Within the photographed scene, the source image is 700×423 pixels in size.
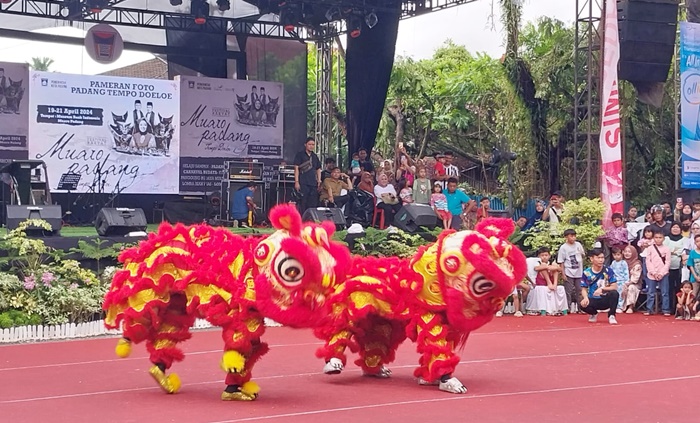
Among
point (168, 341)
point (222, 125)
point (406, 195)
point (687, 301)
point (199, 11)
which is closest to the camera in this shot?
point (168, 341)

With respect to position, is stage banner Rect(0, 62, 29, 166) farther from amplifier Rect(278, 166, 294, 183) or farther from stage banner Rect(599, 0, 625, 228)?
stage banner Rect(599, 0, 625, 228)

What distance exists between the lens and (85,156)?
67.5 feet

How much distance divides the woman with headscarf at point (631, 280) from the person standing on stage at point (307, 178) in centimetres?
612

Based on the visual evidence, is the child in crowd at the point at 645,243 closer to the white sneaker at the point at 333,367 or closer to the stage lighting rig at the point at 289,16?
the white sneaker at the point at 333,367

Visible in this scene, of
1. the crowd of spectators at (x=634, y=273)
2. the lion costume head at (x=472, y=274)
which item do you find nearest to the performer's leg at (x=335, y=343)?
the lion costume head at (x=472, y=274)

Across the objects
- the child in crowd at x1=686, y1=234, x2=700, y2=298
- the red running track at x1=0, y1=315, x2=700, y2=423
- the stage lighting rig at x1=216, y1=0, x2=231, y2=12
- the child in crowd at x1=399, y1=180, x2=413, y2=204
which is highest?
the stage lighting rig at x1=216, y1=0, x2=231, y2=12

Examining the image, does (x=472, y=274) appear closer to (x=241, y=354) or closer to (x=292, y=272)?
(x=292, y=272)

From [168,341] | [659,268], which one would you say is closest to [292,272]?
[168,341]

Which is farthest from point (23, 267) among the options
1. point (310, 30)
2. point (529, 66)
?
point (529, 66)

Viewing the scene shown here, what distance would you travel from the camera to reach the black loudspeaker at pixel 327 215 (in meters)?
17.5

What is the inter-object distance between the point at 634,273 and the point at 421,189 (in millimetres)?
4230

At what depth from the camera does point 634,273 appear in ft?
52.3

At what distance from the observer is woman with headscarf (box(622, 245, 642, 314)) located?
15961 millimetres

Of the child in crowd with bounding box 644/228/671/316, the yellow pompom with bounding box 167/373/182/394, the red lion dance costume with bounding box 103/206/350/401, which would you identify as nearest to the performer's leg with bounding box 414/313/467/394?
the red lion dance costume with bounding box 103/206/350/401
